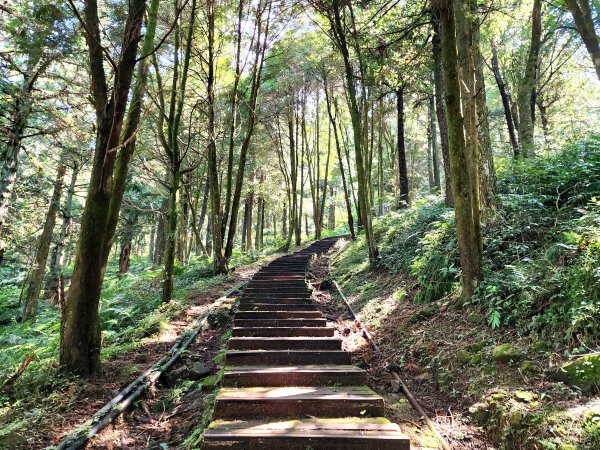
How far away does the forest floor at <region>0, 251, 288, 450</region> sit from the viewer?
3.46 metres

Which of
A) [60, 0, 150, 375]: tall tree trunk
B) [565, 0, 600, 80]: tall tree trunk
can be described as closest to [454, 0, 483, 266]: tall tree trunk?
[565, 0, 600, 80]: tall tree trunk

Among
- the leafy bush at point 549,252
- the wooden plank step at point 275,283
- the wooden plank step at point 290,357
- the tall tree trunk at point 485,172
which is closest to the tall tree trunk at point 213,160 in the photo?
the wooden plank step at point 275,283

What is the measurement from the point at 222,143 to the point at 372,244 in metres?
9.87

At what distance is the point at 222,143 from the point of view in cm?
1728

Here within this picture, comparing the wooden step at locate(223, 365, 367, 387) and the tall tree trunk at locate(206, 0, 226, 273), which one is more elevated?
the tall tree trunk at locate(206, 0, 226, 273)

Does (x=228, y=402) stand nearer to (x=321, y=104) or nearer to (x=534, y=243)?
(x=534, y=243)

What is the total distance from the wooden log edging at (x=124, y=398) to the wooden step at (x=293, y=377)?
1.02 metres

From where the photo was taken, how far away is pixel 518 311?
468cm

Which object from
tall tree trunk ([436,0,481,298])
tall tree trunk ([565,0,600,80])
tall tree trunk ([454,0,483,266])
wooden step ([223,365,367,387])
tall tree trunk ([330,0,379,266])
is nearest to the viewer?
wooden step ([223,365,367,387])

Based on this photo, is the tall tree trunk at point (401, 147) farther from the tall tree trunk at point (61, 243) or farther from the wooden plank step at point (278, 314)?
the tall tree trunk at point (61, 243)

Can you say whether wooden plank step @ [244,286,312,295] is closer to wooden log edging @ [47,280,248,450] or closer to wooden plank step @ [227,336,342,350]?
wooden log edging @ [47,280,248,450]

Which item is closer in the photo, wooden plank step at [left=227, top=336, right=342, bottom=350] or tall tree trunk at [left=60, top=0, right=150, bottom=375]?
tall tree trunk at [left=60, top=0, right=150, bottom=375]

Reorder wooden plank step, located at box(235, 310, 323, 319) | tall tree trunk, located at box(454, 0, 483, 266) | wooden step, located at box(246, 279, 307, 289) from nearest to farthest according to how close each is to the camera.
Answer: tall tree trunk, located at box(454, 0, 483, 266), wooden plank step, located at box(235, 310, 323, 319), wooden step, located at box(246, 279, 307, 289)

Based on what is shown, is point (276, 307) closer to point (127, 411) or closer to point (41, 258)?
point (127, 411)
